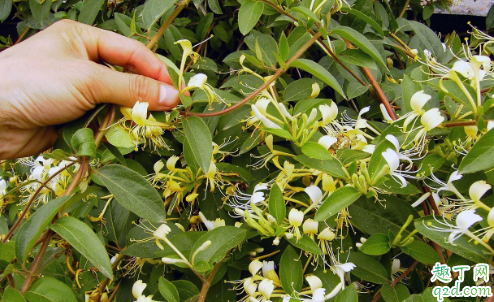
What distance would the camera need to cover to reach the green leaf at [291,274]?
66 centimetres

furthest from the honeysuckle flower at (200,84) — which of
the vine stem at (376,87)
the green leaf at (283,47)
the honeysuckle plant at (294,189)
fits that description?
the vine stem at (376,87)

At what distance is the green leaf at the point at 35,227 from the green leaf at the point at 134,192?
82 millimetres

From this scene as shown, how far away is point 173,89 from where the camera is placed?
70 centimetres

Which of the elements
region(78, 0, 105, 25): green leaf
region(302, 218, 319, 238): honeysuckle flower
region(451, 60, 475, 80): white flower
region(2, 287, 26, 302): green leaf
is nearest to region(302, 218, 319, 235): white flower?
region(302, 218, 319, 238): honeysuckle flower

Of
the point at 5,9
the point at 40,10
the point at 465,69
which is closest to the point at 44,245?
the point at 465,69

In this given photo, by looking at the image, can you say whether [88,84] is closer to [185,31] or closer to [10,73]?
[10,73]

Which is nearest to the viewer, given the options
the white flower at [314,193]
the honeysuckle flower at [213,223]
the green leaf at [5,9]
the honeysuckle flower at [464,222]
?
the honeysuckle flower at [464,222]

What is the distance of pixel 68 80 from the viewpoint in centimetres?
73

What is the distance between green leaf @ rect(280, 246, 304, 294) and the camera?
0.66 m

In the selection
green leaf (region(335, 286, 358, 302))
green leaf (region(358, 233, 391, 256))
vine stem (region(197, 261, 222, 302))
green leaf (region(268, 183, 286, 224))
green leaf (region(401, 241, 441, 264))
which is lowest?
vine stem (region(197, 261, 222, 302))

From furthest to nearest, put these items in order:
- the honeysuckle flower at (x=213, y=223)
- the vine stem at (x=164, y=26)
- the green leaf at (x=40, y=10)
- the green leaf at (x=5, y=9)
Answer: the green leaf at (x=5, y=9) < the green leaf at (x=40, y=10) < the vine stem at (x=164, y=26) < the honeysuckle flower at (x=213, y=223)

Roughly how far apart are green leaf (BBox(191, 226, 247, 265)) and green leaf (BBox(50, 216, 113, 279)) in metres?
0.16

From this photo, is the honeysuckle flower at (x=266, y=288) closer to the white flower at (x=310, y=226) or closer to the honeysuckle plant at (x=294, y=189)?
the honeysuckle plant at (x=294, y=189)

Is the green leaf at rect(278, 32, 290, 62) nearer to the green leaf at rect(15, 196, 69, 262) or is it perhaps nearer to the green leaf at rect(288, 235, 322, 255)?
the green leaf at rect(288, 235, 322, 255)
